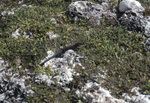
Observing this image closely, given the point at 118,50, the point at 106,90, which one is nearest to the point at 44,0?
the point at 118,50

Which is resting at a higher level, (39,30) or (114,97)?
(39,30)

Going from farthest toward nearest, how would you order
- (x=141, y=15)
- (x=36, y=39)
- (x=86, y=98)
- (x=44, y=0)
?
1. (x=44, y=0)
2. (x=141, y=15)
3. (x=36, y=39)
4. (x=86, y=98)

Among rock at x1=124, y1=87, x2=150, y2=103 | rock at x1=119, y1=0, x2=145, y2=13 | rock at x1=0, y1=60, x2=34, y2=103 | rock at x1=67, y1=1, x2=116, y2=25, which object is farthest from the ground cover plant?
rock at x1=119, y1=0, x2=145, y2=13

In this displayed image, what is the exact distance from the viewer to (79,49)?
7.98 metres

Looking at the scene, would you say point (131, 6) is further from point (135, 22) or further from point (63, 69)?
point (63, 69)

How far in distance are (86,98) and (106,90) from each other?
2.58ft

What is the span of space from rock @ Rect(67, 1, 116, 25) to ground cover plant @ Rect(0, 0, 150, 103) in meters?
0.42

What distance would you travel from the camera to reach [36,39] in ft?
28.8

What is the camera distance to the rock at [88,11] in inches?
409

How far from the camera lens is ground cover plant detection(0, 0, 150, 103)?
642 cm

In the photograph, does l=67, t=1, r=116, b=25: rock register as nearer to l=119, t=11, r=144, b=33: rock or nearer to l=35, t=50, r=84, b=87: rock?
l=119, t=11, r=144, b=33: rock

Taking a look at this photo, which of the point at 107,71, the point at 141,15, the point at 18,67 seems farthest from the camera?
the point at 141,15

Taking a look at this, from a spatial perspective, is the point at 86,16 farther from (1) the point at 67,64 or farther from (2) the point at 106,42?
(1) the point at 67,64

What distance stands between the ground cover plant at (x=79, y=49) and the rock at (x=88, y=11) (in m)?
0.42
